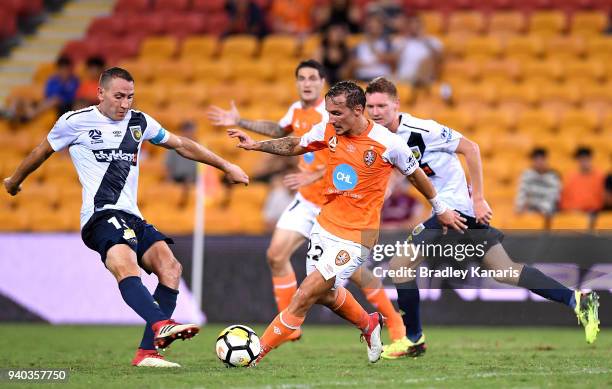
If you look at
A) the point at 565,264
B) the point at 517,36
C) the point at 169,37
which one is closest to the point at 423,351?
the point at 565,264

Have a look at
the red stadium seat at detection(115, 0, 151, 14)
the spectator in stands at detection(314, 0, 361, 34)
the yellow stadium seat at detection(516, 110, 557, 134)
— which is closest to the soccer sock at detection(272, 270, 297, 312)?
the yellow stadium seat at detection(516, 110, 557, 134)

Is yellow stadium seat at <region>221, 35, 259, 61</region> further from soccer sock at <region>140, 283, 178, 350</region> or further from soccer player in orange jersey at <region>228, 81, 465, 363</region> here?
soccer sock at <region>140, 283, 178, 350</region>

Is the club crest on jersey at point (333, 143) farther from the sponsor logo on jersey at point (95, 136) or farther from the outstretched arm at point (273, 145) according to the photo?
the sponsor logo on jersey at point (95, 136)

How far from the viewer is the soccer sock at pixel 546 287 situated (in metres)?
8.84

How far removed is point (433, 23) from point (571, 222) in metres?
5.51

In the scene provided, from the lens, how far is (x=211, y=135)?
56.5ft

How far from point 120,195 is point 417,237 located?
2571 mm

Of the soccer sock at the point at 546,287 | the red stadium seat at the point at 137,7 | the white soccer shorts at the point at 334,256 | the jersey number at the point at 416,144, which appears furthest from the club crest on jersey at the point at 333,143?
the red stadium seat at the point at 137,7

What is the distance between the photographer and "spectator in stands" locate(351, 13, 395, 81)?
1681cm

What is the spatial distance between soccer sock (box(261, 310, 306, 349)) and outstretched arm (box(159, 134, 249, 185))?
1197 millimetres

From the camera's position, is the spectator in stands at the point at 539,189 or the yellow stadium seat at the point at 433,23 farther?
the yellow stadium seat at the point at 433,23

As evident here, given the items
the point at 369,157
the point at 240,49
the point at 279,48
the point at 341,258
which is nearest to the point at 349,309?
the point at 341,258

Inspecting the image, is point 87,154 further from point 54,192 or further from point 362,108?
point 54,192

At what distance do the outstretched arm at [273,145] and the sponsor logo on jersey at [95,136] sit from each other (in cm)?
99
